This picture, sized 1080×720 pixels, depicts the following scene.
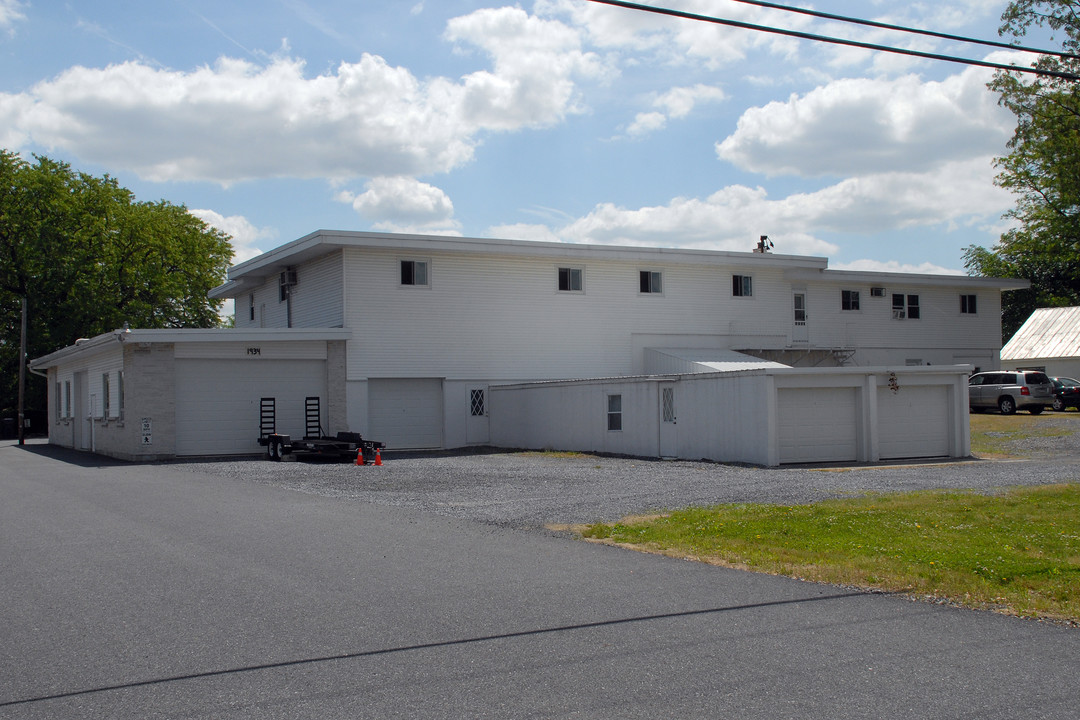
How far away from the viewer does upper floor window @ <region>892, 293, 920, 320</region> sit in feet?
131

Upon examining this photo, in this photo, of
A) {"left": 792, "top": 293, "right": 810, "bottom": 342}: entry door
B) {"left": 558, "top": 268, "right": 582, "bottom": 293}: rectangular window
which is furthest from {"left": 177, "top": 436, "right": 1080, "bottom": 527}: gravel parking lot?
{"left": 792, "top": 293, "right": 810, "bottom": 342}: entry door

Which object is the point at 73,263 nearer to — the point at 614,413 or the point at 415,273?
the point at 415,273

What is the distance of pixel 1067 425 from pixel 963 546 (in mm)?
22706

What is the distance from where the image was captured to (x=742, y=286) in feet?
121

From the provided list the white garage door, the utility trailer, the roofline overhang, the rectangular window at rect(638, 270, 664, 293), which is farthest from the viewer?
A: the rectangular window at rect(638, 270, 664, 293)

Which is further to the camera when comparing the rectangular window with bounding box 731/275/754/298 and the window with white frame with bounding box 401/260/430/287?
the rectangular window with bounding box 731/275/754/298

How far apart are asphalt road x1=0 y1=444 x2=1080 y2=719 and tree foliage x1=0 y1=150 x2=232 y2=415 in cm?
4664

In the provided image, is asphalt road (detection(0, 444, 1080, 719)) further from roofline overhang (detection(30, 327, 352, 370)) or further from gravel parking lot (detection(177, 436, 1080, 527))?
roofline overhang (detection(30, 327, 352, 370))

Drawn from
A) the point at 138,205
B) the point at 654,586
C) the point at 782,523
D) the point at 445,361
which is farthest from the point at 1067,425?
the point at 138,205

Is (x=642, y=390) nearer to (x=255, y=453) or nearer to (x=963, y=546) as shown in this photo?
(x=255, y=453)

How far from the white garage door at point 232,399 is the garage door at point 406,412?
6.07 ft

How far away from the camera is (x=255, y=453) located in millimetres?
28875

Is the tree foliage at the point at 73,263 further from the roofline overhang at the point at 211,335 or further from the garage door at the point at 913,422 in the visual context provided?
the garage door at the point at 913,422

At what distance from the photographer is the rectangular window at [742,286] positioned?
36844 millimetres
